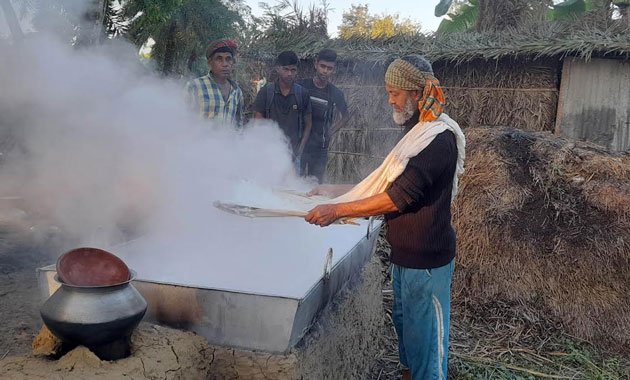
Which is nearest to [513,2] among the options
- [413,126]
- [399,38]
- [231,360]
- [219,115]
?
[399,38]

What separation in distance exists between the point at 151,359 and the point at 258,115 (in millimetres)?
4098

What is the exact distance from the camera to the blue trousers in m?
2.83

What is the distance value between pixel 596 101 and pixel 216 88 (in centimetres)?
707

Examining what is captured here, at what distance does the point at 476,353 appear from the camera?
443 centimetres

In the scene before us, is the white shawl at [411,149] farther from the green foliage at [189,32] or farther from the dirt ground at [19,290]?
the green foliage at [189,32]

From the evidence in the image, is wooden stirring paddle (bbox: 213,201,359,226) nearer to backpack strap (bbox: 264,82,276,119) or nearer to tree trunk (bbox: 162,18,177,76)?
backpack strap (bbox: 264,82,276,119)

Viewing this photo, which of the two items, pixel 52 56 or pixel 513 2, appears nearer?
pixel 52 56

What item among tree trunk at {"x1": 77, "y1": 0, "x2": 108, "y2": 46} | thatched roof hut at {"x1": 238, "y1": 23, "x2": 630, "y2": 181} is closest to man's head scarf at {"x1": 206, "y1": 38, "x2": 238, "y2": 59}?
tree trunk at {"x1": 77, "y1": 0, "x2": 108, "y2": 46}

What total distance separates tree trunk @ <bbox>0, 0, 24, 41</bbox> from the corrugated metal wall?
324 inches

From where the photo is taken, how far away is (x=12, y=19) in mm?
3410

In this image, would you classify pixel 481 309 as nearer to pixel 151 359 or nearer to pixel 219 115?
pixel 219 115

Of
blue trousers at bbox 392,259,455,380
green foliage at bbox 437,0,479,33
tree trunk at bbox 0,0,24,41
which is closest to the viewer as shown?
blue trousers at bbox 392,259,455,380

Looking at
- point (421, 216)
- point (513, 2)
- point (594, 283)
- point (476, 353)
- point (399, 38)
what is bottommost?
point (476, 353)

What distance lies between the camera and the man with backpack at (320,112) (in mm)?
6121
